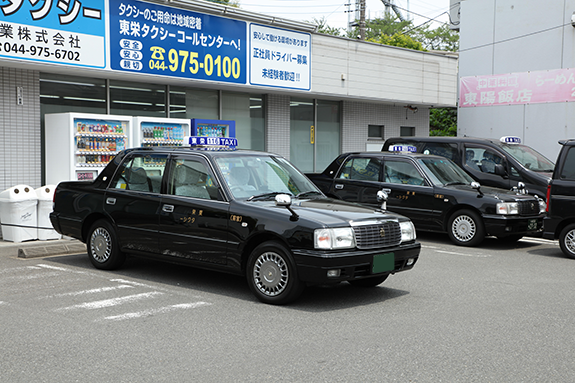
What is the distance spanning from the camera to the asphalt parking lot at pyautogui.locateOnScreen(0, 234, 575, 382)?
4.40 meters

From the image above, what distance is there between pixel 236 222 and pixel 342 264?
4.29ft

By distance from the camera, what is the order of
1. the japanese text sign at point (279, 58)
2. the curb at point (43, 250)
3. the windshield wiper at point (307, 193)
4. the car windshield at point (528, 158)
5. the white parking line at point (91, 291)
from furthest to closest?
1. the japanese text sign at point (279, 58)
2. the car windshield at point (528, 158)
3. the curb at point (43, 250)
4. the windshield wiper at point (307, 193)
5. the white parking line at point (91, 291)

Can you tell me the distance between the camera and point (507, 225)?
33.5ft

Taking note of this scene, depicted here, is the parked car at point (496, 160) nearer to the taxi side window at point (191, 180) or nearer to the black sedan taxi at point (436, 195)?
the black sedan taxi at point (436, 195)

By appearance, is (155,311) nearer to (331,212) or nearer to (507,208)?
(331,212)

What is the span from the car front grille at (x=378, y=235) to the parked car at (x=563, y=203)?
401 cm

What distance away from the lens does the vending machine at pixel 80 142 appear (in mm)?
11195

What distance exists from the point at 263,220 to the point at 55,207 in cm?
394

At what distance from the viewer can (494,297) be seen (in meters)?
6.79

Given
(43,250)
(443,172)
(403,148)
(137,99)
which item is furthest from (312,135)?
(43,250)

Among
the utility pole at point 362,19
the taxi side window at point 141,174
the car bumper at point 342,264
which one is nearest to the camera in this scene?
the car bumper at point 342,264

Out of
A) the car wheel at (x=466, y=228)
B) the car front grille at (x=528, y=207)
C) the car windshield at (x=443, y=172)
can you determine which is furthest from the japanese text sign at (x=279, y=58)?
the car front grille at (x=528, y=207)

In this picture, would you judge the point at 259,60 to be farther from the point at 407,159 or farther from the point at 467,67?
the point at 467,67

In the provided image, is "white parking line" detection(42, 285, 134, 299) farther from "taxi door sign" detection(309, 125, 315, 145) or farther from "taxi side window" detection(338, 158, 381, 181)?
"taxi door sign" detection(309, 125, 315, 145)
